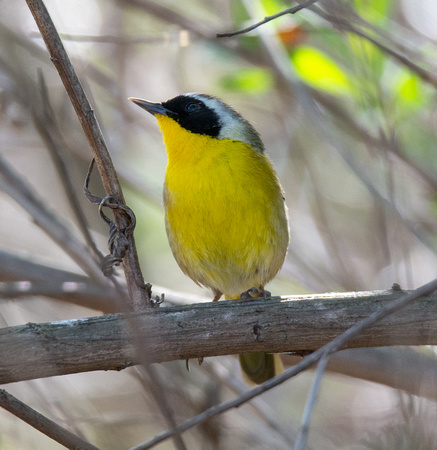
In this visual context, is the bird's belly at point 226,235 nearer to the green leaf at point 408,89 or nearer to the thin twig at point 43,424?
the green leaf at point 408,89

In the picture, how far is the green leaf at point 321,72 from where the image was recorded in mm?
3941

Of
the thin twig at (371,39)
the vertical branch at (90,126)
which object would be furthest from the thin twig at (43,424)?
the thin twig at (371,39)

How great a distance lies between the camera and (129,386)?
16.0ft

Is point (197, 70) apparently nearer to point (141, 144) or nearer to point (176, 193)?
point (141, 144)

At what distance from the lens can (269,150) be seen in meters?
5.83

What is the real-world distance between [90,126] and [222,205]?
117 centimetres

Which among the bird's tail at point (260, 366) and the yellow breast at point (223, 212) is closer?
the yellow breast at point (223, 212)

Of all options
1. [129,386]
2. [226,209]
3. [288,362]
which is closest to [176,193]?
[226,209]

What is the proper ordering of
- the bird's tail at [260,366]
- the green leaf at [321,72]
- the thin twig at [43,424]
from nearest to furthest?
the thin twig at [43,424] → the bird's tail at [260,366] → the green leaf at [321,72]

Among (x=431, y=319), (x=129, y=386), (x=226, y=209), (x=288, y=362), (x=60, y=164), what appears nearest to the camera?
(x=60, y=164)

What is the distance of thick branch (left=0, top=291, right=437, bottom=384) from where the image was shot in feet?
7.73

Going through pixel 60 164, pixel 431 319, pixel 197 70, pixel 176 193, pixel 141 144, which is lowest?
pixel 431 319

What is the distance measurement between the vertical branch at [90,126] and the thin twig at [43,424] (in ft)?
2.77

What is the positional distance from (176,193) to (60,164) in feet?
5.86
